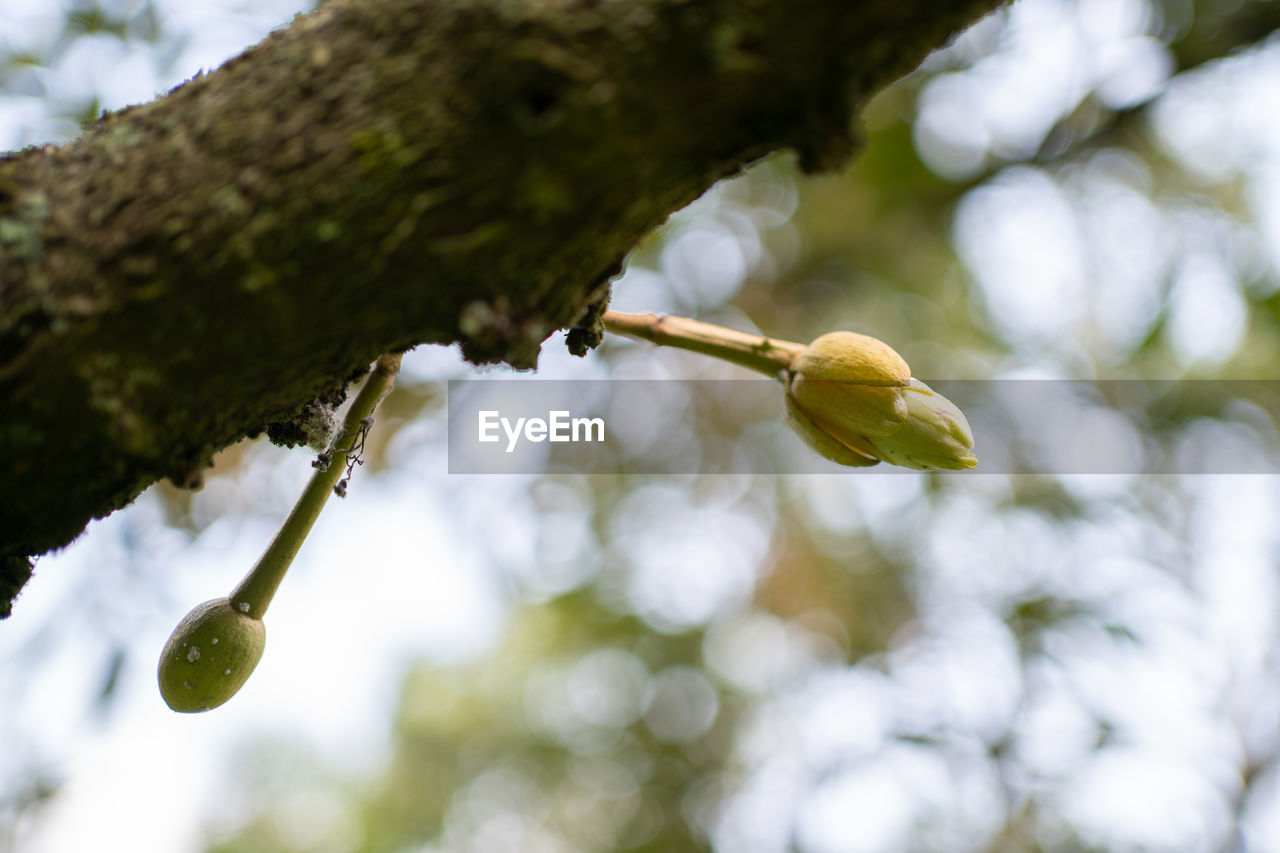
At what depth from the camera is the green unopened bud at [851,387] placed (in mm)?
1727

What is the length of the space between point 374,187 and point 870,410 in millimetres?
1148

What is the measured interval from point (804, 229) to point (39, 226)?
5771mm

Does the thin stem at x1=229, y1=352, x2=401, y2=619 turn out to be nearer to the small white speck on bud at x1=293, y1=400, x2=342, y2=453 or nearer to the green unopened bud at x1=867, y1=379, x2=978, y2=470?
the small white speck on bud at x1=293, y1=400, x2=342, y2=453

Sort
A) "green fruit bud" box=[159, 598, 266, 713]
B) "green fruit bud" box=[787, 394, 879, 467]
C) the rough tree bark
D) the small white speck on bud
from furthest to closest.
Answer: "green fruit bud" box=[787, 394, 879, 467] → "green fruit bud" box=[159, 598, 266, 713] → the small white speck on bud → the rough tree bark

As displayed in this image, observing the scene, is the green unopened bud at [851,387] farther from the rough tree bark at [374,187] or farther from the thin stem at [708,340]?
the rough tree bark at [374,187]

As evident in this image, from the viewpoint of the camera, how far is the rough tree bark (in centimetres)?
86

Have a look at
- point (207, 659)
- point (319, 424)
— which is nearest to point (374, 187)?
point (319, 424)

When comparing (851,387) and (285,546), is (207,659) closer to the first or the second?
(285,546)

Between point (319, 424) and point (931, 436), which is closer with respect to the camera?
point (319, 424)

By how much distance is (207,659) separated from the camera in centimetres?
155

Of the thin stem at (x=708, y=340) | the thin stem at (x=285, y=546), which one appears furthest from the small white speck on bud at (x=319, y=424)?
the thin stem at (x=708, y=340)

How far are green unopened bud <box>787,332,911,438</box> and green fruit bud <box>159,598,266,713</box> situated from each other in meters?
1.21

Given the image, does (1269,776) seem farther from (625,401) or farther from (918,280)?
(625,401)

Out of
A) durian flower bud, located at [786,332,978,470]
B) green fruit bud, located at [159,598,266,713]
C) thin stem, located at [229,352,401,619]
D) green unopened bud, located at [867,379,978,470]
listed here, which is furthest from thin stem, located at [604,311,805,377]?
green fruit bud, located at [159,598,266,713]
